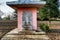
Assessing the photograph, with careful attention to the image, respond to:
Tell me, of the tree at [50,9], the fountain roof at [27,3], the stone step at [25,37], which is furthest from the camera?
the tree at [50,9]

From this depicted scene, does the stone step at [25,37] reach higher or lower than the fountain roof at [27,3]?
lower

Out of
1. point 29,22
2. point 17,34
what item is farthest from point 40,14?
point 17,34

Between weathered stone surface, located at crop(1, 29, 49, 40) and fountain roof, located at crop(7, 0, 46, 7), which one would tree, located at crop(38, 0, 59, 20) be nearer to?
fountain roof, located at crop(7, 0, 46, 7)

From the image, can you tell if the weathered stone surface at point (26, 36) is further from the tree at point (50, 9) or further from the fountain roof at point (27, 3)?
the tree at point (50, 9)

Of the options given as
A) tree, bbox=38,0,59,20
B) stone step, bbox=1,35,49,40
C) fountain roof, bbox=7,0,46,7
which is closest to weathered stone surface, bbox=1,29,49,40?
stone step, bbox=1,35,49,40

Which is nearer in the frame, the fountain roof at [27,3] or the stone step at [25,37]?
the stone step at [25,37]

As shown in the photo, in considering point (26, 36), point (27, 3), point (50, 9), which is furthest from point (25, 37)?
point (50, 9)

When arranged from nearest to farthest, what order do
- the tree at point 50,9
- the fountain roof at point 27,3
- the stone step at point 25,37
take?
the stone step at point 25,37 < the fountain roof at point 27,3 < the tree at point 50,9

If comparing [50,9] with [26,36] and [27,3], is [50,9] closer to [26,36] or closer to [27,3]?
[27,3]

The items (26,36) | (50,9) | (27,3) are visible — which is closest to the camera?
(26,36)

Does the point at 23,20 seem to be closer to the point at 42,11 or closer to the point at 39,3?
the point at 39,3

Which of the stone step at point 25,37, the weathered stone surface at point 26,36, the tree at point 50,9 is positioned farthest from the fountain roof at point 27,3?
the tree at point 50,9

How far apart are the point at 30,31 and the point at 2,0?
510cm

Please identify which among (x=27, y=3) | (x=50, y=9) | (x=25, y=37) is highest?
(x=27, y=3)
